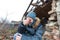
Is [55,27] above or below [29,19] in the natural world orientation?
below

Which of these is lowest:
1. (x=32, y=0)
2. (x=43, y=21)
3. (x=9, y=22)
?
(x=9, y=22)

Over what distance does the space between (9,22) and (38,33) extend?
11.0 meters

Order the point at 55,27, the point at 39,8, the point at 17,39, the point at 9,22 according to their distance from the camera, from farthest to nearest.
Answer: the point at 9,22 → the point at 39,8 → the point at 55,27 → the point at 17,39

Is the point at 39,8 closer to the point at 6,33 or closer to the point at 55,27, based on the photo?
the point at 55,27

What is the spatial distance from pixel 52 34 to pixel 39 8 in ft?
5.16

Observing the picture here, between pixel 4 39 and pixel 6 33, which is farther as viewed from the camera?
pixel 6 33

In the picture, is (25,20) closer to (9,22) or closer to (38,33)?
(38,33)

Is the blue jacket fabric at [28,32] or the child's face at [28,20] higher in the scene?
the child's face at [28,20]

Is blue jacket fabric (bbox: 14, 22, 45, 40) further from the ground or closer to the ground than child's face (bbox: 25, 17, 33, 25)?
closer to the ground

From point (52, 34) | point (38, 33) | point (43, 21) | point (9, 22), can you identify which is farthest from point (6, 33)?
point (38, 33)

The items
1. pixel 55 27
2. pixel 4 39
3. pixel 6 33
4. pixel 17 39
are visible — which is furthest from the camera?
pixel 6 33

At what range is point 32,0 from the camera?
7.50 m

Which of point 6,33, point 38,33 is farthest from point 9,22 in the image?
point 38,33

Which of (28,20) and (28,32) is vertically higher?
(28,20)
